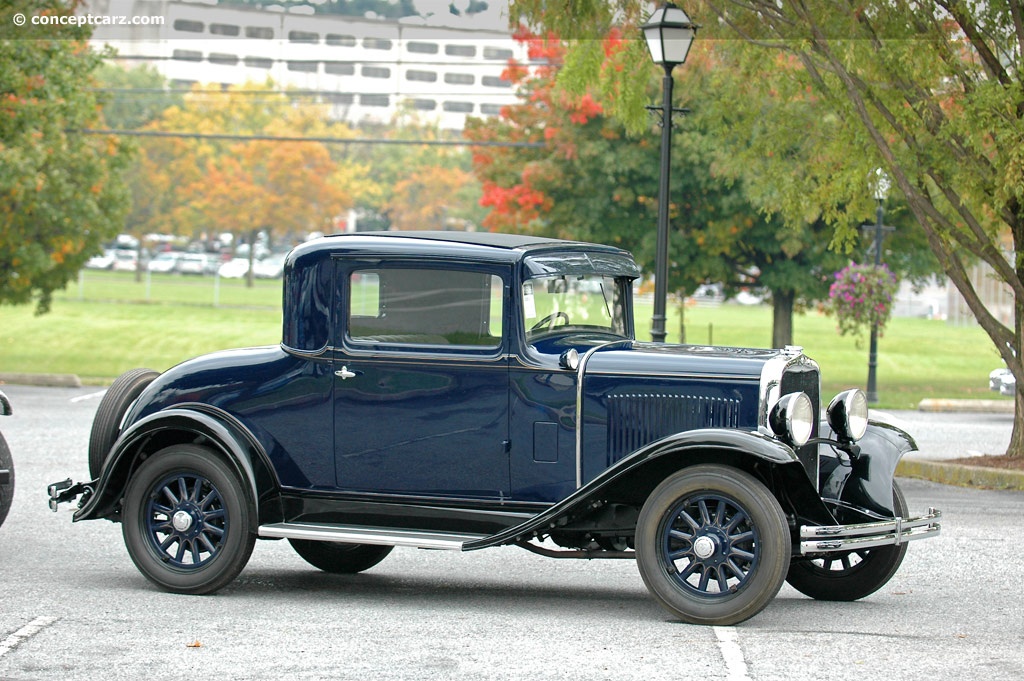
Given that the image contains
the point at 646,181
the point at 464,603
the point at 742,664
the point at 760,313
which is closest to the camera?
the point at 742,664

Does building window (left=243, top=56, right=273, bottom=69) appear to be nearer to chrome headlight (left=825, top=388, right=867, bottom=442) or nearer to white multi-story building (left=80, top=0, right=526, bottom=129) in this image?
white multi-story building (left=80, top=0, right=526, bottom=129)

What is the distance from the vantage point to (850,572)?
7656mm

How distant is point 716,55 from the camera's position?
48.2ft

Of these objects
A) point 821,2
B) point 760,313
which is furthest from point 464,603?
point 760,313

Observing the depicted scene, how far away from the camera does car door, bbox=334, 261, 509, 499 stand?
24.0ft

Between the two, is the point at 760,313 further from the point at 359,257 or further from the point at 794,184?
the point at 359,257

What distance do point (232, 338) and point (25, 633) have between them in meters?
31.2

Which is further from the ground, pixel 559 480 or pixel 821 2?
pixel 821 2

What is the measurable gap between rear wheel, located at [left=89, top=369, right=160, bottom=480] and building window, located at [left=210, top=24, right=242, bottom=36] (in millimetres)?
97688

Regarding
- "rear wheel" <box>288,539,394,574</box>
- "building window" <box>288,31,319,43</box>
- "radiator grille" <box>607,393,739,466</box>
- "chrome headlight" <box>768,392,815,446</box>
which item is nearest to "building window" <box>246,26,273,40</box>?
"building window" <box>288,31,319,43</box>

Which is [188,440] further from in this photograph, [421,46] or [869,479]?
[421,46]

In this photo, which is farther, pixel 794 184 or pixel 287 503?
pixel 794 184

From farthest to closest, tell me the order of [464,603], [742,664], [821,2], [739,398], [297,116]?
[297,116], [821,2], [464,603], [739,398], [742,664]

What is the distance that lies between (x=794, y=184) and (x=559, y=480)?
308 inches
